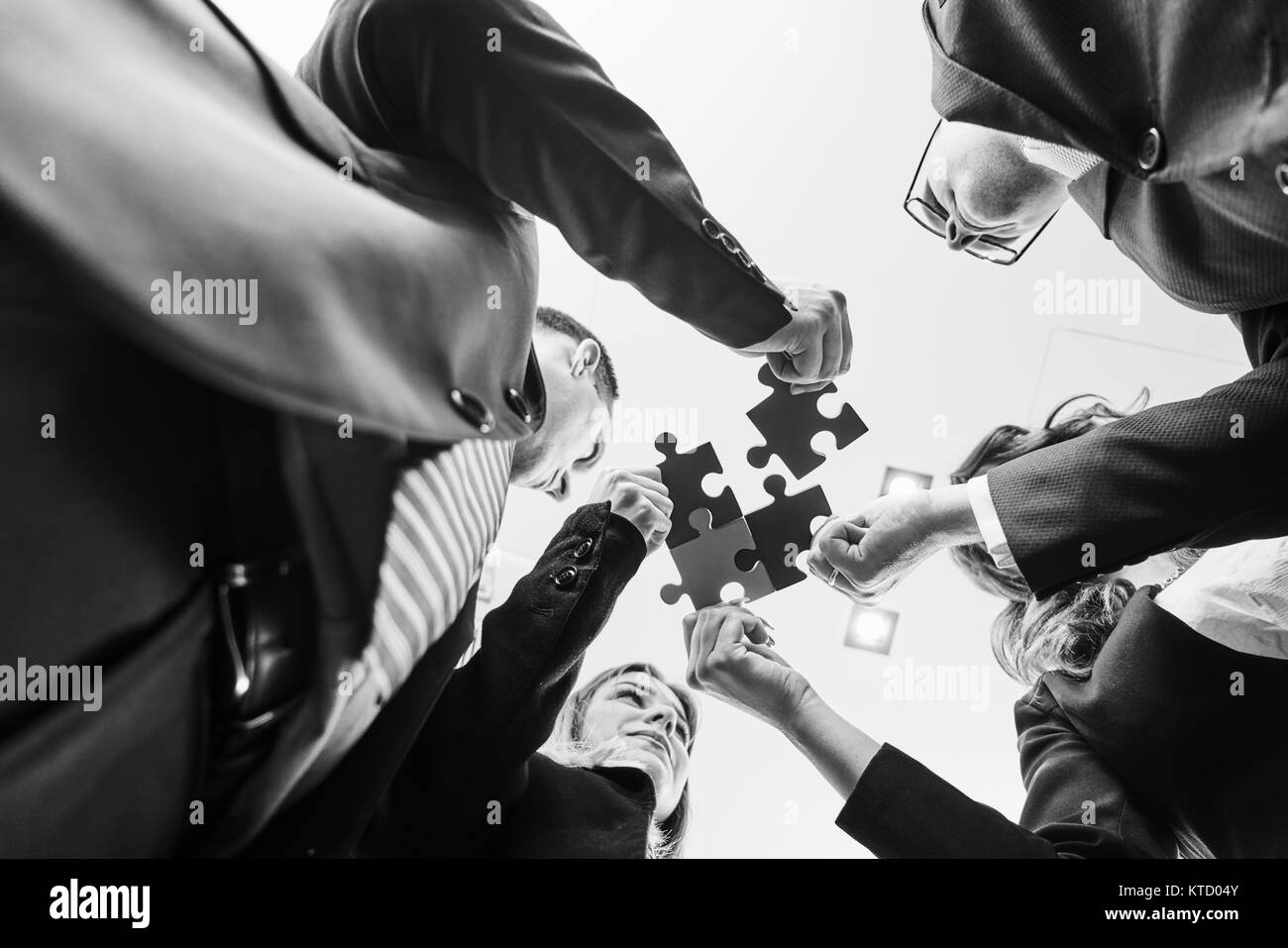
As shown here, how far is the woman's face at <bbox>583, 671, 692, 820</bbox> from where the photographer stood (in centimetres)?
188

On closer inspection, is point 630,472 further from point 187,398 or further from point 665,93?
point 665,93

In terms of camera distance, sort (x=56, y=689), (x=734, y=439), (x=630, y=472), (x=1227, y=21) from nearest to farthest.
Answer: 1. (x=56, y=689)
2. (x=1227, y=21)
3. (x=630, y=472)
4. (x=734, y=439)

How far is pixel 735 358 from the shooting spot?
2713 millimetres

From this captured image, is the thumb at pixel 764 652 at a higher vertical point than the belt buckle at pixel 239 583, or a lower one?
lower

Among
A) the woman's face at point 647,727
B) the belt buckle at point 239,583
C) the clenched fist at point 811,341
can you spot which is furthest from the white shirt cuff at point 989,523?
the belt buckle at point 239,583

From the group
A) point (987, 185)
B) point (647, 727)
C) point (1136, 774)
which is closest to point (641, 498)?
point (647, 727)

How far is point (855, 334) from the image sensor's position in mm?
2744

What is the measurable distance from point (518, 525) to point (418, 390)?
6.20ft

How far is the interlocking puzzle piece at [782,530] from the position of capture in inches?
67.0

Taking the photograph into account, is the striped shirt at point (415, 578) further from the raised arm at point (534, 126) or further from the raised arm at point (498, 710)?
the raised arm at point (534, 126)

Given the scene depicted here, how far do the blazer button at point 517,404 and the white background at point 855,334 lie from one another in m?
1.57

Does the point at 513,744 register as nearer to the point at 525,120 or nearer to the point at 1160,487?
the point at 525,120

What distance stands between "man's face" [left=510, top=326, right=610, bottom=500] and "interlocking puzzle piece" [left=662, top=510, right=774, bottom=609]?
51 centimetres
